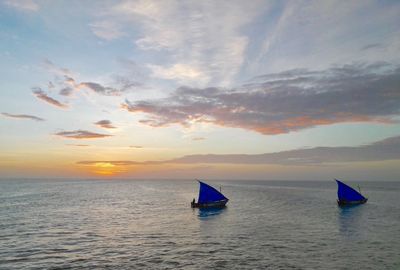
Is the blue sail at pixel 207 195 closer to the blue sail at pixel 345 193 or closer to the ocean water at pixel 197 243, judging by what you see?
the ocean water at pixel 197 243

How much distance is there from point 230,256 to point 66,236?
25.1m

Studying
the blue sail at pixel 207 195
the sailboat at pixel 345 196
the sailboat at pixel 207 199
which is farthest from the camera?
the sailboat at pixel 345 196

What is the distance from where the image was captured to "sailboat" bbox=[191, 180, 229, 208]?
81.9 m

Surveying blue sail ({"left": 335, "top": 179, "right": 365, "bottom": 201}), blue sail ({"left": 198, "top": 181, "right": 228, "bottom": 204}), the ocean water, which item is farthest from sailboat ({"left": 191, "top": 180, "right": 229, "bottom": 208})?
blue sail ({"left": 335, "top": 179, "right": 365, "bottom": 201})

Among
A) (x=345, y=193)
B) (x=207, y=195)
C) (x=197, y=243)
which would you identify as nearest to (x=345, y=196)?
(x=345, y=193)

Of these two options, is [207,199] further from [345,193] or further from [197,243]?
[197,243]

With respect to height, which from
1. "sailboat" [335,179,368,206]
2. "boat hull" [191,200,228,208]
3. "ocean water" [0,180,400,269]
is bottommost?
"ocean water" [0,180,400,269]

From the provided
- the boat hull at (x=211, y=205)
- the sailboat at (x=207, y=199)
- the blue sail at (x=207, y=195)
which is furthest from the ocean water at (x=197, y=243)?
the blue sail at (x=207, y=195)

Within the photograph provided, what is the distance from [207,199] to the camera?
83.1m

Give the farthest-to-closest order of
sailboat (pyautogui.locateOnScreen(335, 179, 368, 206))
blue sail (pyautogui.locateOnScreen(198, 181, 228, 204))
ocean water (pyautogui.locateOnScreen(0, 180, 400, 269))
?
sailboat (pyautogui.locateOnScreen(335, 179, 368, 206)) < blue sail (pyautogui.locateOnScreen(198, 181, 228, 204)) < ocean water (pyautogui.locateOnScreen(0, 180, 400, 269))

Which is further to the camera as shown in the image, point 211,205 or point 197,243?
point 211,205

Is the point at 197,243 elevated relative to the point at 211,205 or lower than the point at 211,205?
lower

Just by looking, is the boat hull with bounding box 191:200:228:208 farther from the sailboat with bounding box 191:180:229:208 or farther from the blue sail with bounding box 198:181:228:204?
the blue sail with bounding box 198:181:228:204

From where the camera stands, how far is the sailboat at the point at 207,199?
8188 centimetres
